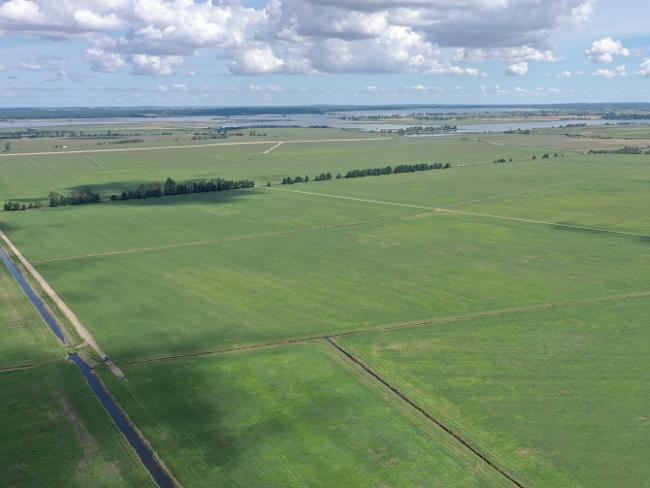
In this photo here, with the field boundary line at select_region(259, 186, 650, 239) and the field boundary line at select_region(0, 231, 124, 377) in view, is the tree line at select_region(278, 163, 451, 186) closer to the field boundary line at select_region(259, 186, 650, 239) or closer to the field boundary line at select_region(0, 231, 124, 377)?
the field boundary line at select_region(259, 186, 650, 239)

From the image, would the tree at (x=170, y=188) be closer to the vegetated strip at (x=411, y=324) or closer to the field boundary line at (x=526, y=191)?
the field boundary line at (x=526, y=191)

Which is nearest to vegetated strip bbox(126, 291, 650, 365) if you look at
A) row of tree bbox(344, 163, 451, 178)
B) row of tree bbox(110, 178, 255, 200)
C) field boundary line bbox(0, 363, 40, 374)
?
field boundary line bbox(0, 363, 40, 374)

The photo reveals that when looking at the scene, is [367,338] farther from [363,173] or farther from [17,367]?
[363,173]

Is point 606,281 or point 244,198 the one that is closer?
point 606,281

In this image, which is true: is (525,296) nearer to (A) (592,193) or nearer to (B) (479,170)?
(A) (592,193)

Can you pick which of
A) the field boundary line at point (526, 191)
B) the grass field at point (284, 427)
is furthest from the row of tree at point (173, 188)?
the grass field at point (284, 427)

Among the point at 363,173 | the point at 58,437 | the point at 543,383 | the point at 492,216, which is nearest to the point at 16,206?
the point at 363,173

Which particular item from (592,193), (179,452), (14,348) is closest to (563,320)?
(179,452)

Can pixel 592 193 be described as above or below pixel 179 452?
above
